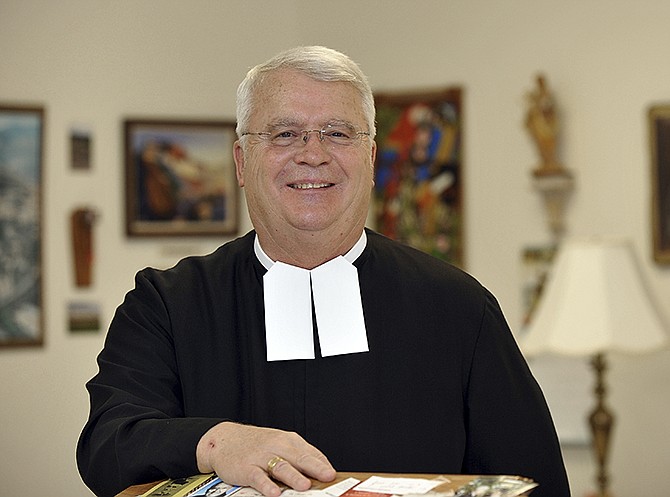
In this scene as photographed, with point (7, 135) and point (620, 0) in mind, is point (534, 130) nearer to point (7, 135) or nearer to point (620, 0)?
point (620, 0)

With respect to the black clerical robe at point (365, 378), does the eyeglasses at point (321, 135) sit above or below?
above

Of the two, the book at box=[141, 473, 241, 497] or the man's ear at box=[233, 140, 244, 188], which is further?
the man's ear at box=[233, 140, 244, 188]

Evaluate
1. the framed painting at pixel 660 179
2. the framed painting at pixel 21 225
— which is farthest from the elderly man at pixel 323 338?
the framed painting at pixel 21 225

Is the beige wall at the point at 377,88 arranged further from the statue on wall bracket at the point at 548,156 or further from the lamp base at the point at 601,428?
the lamp base at the point at 601,428

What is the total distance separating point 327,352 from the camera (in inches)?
83.3

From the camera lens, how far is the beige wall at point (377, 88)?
4867 millimetres

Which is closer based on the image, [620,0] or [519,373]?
[519,373]

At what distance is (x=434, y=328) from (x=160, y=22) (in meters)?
3.95

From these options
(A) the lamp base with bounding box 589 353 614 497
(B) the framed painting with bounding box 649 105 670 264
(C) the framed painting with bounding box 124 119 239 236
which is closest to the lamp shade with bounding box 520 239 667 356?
(A) the lamp base with bounding box 589 353 614 497

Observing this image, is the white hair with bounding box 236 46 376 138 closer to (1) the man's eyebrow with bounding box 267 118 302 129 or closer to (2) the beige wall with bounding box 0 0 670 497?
(1) the man's eyebrow with bounding box 267 118 302 129

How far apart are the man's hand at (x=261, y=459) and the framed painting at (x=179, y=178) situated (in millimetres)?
4087

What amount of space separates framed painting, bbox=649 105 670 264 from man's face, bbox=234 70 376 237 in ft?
9.71

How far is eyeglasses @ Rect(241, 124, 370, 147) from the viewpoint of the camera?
2.05m

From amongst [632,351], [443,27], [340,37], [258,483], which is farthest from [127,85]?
[258,483]
